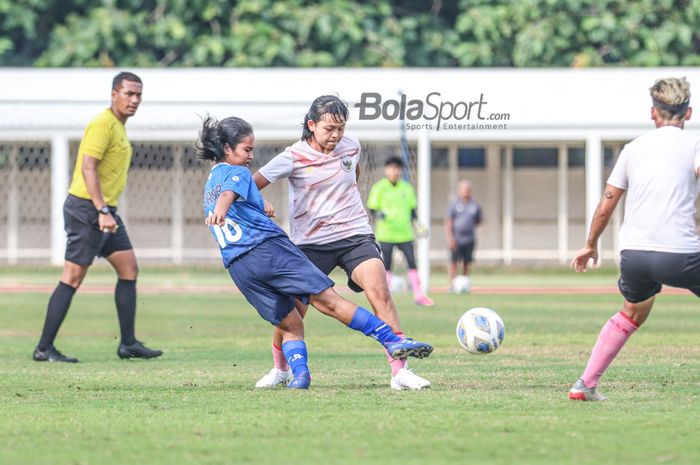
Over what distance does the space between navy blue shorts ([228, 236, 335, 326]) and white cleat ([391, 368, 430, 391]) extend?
675 millimetres

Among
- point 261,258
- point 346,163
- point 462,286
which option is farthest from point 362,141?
point 261,258

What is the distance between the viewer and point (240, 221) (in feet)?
26.4

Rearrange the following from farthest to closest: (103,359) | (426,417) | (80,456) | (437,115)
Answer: (437,115) → (103,359) → (426,417) → (80,456)

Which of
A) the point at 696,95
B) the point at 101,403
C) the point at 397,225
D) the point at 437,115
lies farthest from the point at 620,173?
the point at 696,95

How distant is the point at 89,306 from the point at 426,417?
39.3 ft

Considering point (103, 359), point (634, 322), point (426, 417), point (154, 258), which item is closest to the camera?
point (426, 417)

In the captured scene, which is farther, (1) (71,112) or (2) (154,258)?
(2) (154,258)

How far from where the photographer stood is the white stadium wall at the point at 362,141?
961 inches

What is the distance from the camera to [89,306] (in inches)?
713

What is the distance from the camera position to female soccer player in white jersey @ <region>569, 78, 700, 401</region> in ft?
23.0

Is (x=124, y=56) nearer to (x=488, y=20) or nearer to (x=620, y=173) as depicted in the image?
(x=488, y=20)

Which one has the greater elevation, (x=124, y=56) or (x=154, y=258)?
(x=124, y=56)

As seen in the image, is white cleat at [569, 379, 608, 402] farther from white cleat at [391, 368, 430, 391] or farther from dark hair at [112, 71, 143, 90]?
dark hair at [112, 71, 143, 90]

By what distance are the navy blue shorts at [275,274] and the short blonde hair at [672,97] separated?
213 cm
